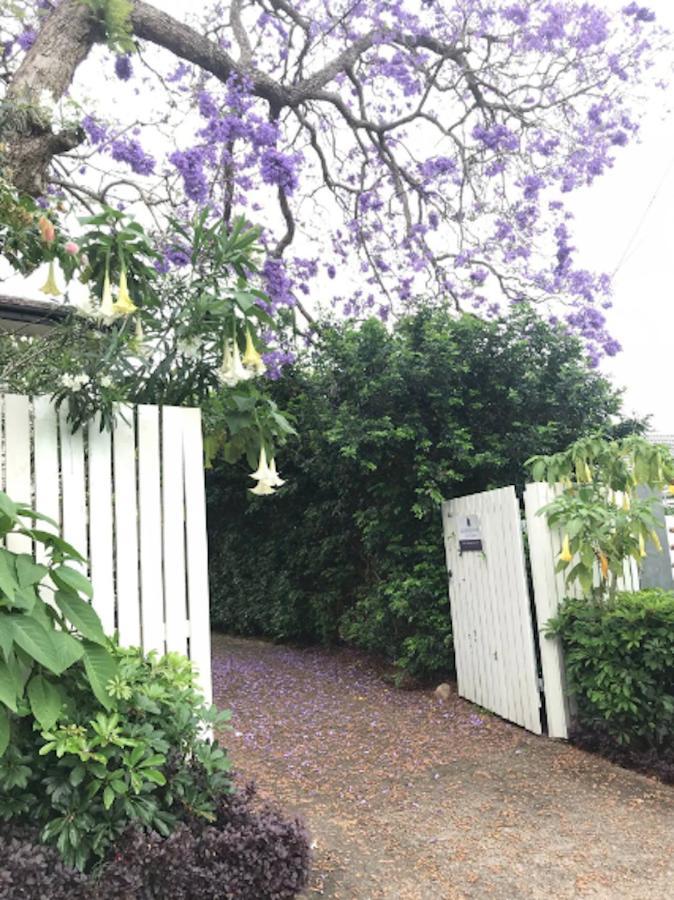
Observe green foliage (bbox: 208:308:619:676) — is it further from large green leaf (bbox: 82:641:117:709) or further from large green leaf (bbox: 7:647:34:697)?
large green leaf (bbox: 7:647:34:697)

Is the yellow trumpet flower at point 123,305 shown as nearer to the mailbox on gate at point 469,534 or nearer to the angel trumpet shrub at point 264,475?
the angel trumpet shrub at point 264,475

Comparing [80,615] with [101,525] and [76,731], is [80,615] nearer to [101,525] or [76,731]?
[76,731]

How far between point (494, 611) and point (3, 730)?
3947 mm

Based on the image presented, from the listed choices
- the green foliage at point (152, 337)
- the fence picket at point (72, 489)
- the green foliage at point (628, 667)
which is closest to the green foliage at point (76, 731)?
the fence picket at point (72, 489)

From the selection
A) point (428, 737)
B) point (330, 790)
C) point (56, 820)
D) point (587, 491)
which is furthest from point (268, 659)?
point (56, 820)

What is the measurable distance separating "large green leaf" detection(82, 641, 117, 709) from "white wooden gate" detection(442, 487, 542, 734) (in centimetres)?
329

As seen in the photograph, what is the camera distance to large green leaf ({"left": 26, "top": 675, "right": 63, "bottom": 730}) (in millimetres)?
2301

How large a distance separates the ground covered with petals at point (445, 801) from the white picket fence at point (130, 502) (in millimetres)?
1156

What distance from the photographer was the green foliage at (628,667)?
4188 millimetres

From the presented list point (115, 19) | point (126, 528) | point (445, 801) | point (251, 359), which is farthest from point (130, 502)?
point (115, 19)

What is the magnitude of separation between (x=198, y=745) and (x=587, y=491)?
3.16 metres

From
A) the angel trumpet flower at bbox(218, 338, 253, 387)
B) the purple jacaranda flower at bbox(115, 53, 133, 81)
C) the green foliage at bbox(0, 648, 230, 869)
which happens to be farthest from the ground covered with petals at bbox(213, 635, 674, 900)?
the purple jacaranda flower at bbox(115, 53, 133, 81)

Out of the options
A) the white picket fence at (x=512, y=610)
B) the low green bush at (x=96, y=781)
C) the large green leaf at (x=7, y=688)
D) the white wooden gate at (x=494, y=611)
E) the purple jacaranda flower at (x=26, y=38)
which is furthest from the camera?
the purple jacaranda flower at (x=26, y=38)

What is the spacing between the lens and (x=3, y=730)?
7.26 ft
